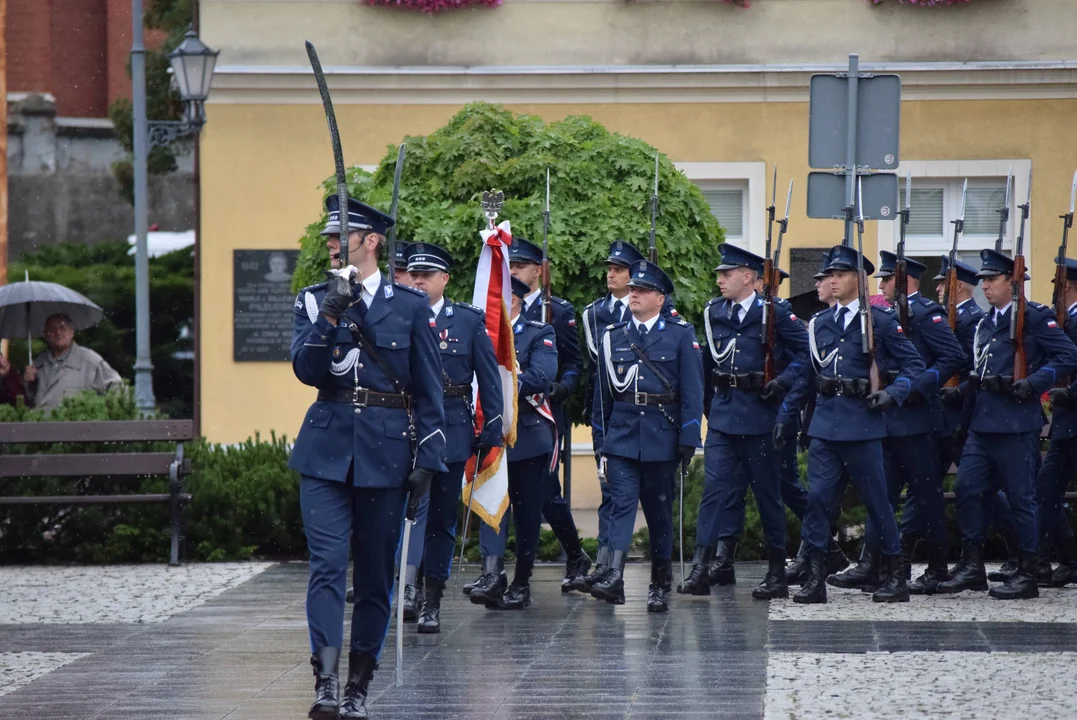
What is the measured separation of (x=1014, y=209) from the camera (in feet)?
58.1

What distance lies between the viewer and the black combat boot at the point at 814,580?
10664 millimetres

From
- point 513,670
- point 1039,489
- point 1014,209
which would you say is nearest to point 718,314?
point 1039,489

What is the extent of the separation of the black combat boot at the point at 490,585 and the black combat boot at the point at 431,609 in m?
0.86

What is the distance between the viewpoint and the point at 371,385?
7.40 m

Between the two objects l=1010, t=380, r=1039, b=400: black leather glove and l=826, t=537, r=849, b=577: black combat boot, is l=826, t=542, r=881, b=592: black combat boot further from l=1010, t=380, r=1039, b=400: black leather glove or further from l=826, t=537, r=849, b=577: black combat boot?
l=1010, t=380, r=1039, b=400: black leather glove

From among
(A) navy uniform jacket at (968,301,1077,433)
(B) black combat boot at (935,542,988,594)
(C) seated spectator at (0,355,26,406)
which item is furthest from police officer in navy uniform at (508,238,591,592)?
(C) seated spectator at (0,355,26,406)

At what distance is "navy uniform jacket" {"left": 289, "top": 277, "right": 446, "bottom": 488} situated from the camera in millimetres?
7262

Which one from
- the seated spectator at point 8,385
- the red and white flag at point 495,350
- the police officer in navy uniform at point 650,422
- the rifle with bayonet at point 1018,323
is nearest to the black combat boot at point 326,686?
the red and white flag at point 495,350

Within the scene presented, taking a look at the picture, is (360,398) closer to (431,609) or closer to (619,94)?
(431,609)

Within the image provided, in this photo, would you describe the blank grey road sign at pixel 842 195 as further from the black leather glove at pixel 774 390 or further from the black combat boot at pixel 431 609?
the black combat boot at pixel 431 609

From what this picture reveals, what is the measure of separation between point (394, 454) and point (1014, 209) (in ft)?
38.2

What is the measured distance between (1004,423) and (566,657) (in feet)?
11.7

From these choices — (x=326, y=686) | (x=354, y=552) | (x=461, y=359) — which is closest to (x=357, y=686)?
(x=326, y=686)

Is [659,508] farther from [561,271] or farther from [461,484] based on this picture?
[561,271]
